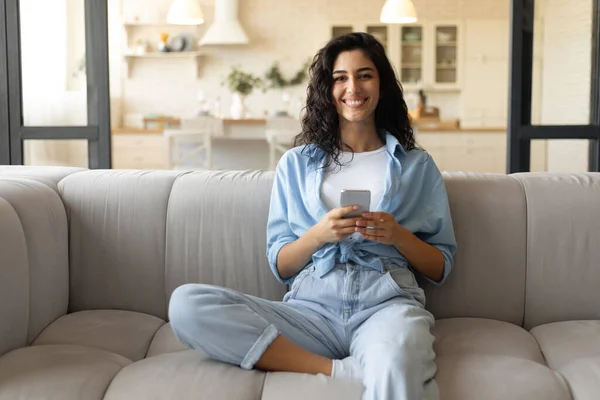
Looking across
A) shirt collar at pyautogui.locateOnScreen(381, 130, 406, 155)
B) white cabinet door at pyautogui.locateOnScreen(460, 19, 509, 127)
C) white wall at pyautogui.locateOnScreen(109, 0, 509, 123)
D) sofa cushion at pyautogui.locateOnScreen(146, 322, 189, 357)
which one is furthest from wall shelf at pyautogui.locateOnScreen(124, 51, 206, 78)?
sofa cushion at pyautogui.locateOnScreen(146, 322, 189, 357)

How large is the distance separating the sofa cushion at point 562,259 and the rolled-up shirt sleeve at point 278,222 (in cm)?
71

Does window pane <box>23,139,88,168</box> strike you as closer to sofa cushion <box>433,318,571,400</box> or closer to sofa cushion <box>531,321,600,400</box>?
sofa cushion <box>433,318,571,400</box>

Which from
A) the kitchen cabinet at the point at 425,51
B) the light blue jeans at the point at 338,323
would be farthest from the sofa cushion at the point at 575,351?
the kitchen cabinet at the point at 425,51

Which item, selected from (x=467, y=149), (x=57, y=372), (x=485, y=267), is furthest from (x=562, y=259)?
(x=467, y=149)

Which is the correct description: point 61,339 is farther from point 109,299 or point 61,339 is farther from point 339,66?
point 339,66

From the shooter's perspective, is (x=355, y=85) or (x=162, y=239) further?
(x=162, y=239)

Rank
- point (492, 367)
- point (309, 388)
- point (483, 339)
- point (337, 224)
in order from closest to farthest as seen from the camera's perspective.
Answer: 1. point (309, 388)
2. point (492, 367)
3. point (337, 224)
4. point (483, 339)

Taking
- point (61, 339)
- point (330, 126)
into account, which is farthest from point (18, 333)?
point (330, 126)

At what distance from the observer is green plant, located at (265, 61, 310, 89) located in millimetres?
8164

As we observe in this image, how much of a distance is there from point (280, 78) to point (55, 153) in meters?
5.31

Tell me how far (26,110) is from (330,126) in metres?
1.53

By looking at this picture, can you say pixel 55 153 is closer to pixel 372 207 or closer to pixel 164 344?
pixel 164 344

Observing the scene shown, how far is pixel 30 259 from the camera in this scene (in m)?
1.98

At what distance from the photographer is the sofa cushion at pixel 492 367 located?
1.60 meters
